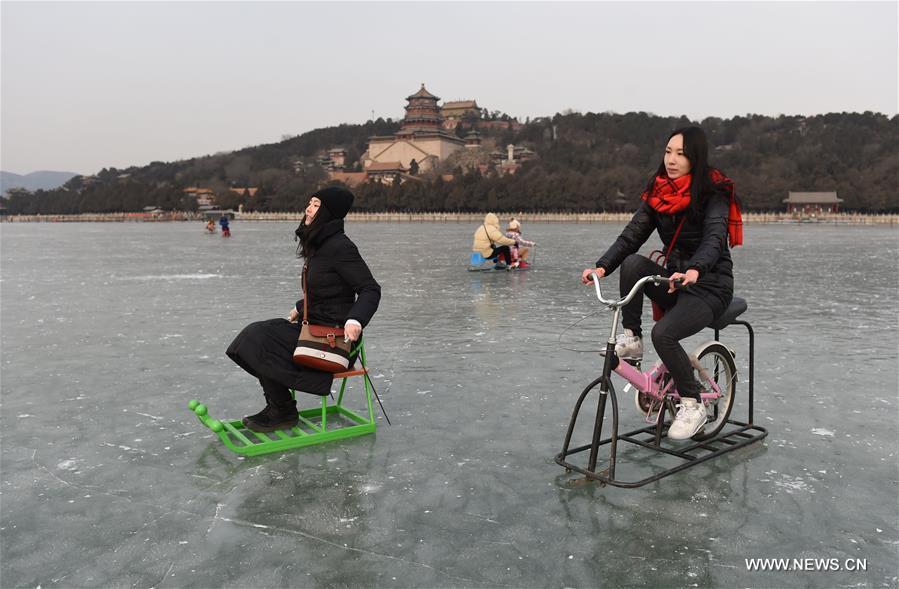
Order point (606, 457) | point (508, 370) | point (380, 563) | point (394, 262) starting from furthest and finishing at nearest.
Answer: point (394, 262)
point (508, 370)
point (606, 457)
point (380, 563)

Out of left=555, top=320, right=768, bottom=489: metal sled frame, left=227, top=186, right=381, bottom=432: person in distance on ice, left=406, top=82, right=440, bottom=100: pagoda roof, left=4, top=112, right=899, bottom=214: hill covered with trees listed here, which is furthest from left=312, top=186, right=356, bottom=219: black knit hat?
left=406, top=82, right=440, bottom=100: pagoda roof

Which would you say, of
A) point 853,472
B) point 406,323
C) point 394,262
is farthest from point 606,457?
point 394,262

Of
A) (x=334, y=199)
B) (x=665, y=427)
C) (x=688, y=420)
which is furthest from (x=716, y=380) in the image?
(x=334, y=199)

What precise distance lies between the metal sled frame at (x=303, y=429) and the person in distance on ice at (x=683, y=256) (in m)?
1.62

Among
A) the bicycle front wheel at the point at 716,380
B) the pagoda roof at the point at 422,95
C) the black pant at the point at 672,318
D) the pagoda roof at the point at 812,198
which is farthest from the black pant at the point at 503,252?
the pagoda roof at the point at 422,95

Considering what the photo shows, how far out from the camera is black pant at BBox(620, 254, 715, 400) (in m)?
3.58

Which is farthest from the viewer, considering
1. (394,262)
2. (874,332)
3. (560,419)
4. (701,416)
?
(394,262)

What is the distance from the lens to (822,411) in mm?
4797

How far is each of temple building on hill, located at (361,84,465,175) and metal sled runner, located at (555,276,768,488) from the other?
107631 millimetres

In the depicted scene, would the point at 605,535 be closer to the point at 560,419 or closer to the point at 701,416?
the point at 701,416

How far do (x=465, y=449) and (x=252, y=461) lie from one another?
119 centimetres

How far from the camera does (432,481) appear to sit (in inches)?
142

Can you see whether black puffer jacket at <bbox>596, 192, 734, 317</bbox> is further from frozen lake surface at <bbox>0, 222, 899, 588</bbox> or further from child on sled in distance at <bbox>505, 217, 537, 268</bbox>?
child on sled in distance at <bbox>505, 217, 537, 268</bbox>

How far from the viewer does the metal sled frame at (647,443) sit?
347cm
